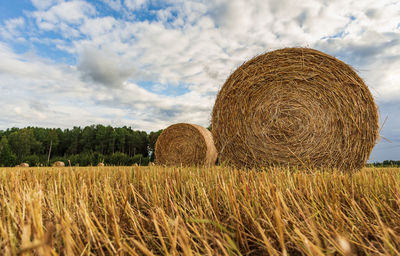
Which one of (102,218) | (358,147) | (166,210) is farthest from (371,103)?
(102,218)

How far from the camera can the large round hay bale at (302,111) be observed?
168 inches

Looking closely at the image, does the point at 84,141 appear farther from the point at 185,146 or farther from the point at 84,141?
the point at 185,146

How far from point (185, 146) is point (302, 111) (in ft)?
16.1

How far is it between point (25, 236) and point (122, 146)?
1791 inches

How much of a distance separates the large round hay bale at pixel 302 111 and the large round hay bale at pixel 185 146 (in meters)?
3.70

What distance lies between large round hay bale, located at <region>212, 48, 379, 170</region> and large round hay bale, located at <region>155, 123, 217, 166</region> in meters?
3.70

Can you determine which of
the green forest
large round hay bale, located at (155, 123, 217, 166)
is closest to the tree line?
A: the green forest

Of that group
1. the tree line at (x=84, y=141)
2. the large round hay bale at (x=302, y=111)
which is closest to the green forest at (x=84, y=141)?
the tree line at (x=84, y=141)

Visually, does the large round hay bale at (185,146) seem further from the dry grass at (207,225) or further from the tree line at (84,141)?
the tree line at (84,141)

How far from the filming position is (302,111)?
4.39 metres

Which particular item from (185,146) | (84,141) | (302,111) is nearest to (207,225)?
(302,111)

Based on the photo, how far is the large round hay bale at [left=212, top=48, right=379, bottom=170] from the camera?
14.0ft

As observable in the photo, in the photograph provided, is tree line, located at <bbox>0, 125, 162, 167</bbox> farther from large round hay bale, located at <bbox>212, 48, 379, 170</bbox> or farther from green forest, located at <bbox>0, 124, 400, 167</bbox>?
large round hay bale, located at <bbox>212, 48, 379, 170</bbox>

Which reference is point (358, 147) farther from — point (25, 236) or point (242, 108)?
point (25, 236)
